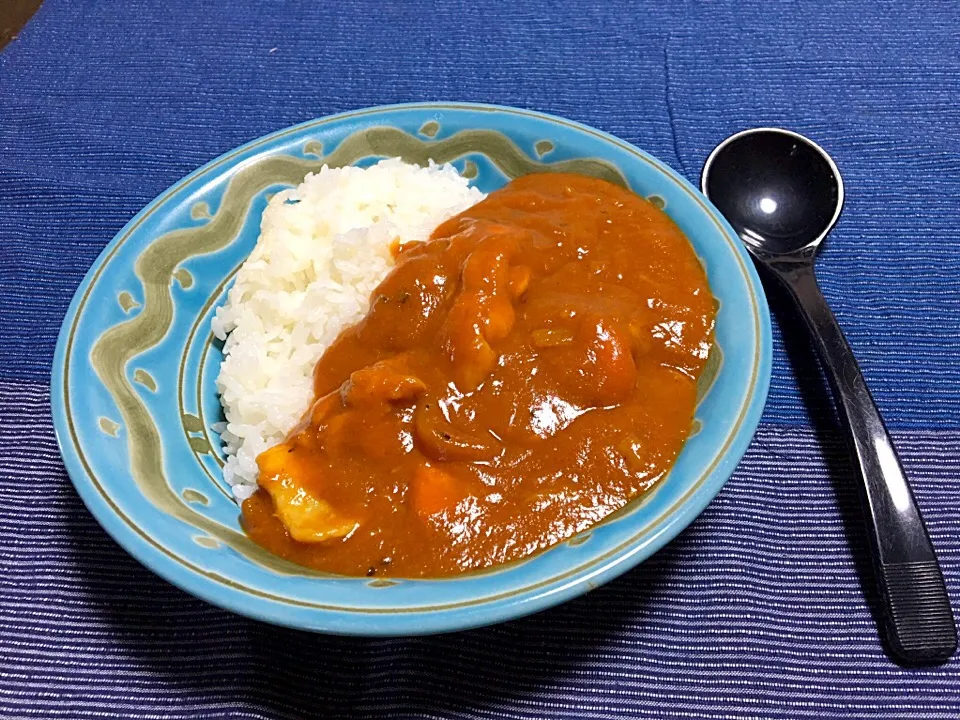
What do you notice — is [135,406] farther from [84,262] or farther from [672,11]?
[672,11]

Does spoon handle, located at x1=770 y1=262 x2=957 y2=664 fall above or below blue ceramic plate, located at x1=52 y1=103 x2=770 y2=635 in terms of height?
below

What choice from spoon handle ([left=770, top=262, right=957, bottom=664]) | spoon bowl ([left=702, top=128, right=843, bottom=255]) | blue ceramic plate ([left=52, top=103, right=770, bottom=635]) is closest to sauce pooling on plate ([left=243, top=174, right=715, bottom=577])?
blue ceramic plate ([left=52, top=103, right=770, bottom=635])

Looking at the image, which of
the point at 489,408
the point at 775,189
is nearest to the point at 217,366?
the point at 489,408

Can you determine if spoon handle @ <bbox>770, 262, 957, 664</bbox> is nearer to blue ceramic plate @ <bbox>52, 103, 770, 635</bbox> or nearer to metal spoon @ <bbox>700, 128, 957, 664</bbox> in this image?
metal spoon @ <bbox>700, 128, 957, 664</bbox>

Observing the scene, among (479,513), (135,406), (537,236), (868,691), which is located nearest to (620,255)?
(537,236)

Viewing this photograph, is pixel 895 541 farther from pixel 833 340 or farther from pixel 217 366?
pixel 217 366
